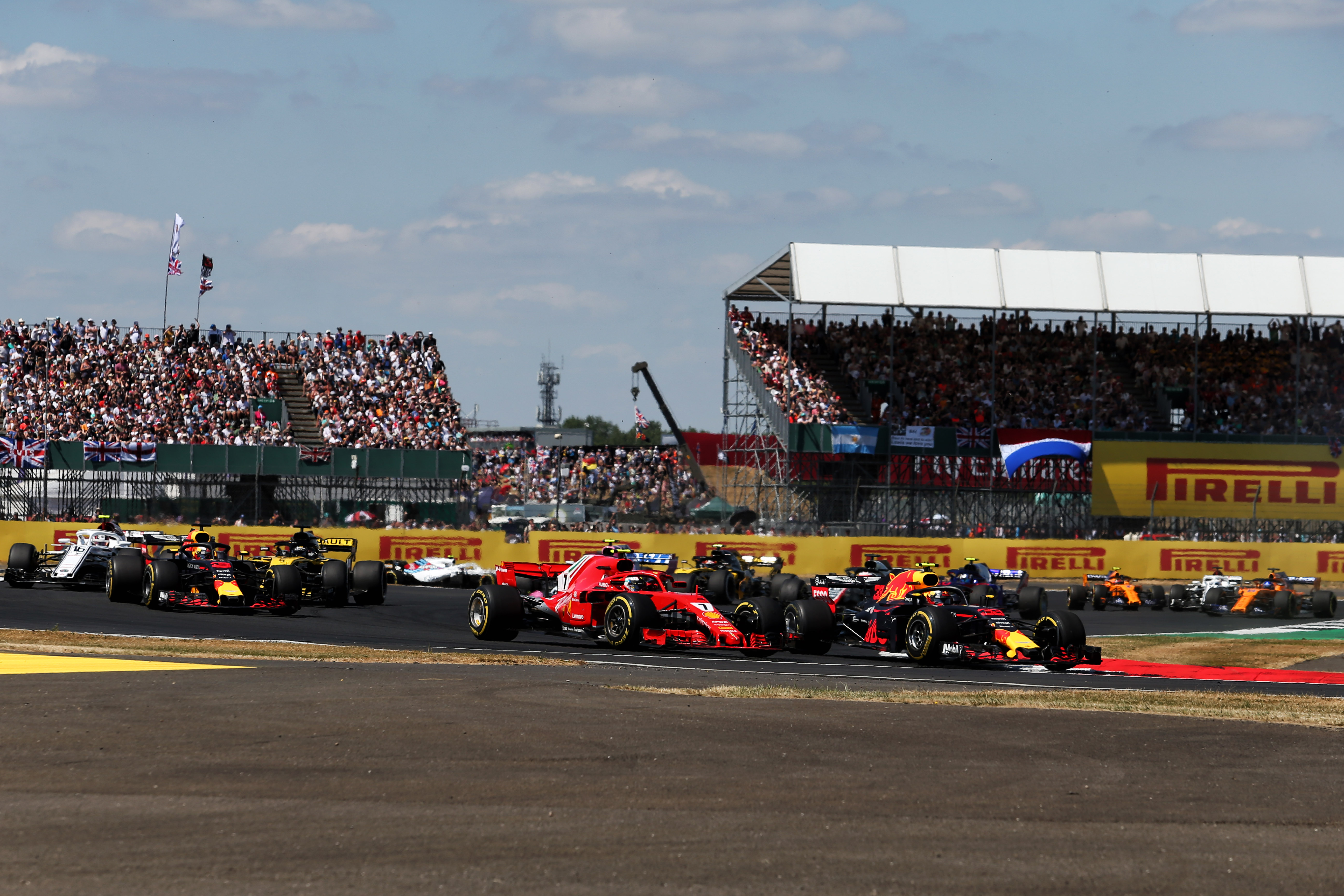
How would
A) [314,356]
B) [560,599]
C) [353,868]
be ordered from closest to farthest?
[353,868] < [560,599] < [314,356]

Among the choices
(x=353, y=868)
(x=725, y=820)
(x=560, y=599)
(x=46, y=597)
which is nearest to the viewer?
(x=353, y=868)

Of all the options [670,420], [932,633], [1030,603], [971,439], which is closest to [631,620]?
[932,633]

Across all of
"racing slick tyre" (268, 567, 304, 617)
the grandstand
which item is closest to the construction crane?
the grandstand

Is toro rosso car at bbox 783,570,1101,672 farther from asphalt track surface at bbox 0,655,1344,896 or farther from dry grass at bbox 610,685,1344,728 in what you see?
asphalt track surface at bbox 0,655,1344,896

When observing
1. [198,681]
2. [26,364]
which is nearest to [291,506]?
[26,364]

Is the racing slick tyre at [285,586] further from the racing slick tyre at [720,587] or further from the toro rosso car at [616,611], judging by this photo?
the racing slick tyre at [720,587]

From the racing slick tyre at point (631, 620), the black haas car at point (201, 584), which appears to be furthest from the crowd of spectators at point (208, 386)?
the racing slick tyre at point (631, 620)

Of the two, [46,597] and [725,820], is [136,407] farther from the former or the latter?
[725,820]

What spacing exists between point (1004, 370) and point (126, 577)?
1385 inches

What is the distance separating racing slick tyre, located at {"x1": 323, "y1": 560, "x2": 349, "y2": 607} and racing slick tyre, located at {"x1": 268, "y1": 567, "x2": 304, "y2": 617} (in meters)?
1.59

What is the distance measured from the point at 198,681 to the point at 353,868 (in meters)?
7.63

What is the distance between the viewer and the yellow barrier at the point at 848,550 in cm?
4269

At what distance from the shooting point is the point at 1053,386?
174ft

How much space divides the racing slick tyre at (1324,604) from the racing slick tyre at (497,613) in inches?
869
